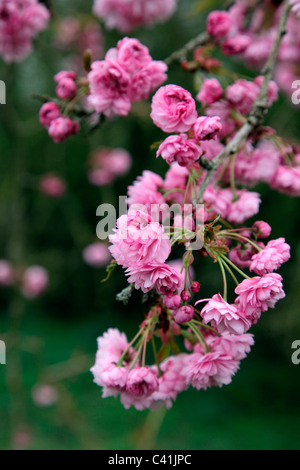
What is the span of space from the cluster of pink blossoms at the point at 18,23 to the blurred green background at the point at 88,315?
17.5 inches

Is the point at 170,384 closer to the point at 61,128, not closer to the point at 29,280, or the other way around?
the point at 61,128

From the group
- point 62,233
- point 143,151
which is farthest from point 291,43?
point 62,233

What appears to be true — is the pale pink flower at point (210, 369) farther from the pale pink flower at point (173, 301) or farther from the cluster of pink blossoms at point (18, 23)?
the cluster of pink blossoms at point (18, 23)

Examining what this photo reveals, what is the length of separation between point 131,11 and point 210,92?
749 mm

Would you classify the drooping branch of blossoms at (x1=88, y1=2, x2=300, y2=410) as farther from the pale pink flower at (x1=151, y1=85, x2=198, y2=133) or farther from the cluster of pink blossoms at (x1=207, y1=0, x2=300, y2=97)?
the cluster of pink blossoms at (x1=207, y1=0, x2=300, y2=97)

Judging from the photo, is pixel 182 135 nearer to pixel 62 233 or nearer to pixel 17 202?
pixel 17 202

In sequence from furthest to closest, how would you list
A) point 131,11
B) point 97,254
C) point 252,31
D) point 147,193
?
point 97,254 < point 131,11 < point 252,31 < point 147,193

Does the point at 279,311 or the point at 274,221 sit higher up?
the point at 274,221

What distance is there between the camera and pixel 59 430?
2717 mm

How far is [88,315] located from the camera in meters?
4.26

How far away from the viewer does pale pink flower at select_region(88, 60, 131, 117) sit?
806 mm

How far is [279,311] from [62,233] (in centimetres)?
243

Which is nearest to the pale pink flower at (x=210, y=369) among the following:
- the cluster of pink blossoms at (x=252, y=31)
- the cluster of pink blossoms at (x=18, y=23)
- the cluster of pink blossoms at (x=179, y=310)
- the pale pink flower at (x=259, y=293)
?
the cluster of pink blossoms at (x=179, y=310)

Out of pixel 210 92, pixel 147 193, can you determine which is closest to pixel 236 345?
pixel 147 193
